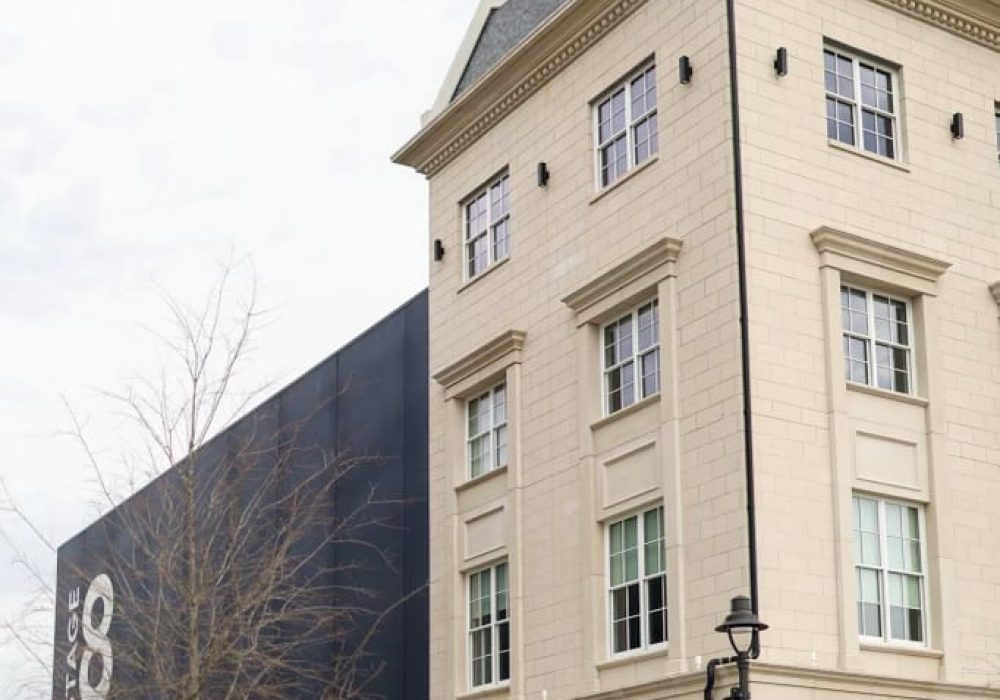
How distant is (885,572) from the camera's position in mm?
25641

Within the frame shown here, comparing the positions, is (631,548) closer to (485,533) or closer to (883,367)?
(485,533)

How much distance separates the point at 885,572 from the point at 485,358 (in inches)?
351

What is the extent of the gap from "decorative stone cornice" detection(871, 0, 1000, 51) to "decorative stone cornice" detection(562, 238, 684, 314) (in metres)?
5.44

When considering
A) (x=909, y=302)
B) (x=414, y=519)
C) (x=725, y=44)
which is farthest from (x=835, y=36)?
(x=414, y=519)

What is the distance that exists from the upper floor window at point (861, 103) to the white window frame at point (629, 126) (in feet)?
9.05

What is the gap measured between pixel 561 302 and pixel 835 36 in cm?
620

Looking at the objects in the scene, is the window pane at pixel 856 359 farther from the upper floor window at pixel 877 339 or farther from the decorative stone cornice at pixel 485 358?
the decorative stone cornice at pixel 485 358

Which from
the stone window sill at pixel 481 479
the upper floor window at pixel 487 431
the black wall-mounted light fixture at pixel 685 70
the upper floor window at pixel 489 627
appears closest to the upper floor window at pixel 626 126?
the black wall-mounted light fixture at pixel 685 70

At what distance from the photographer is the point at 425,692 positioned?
108 feet

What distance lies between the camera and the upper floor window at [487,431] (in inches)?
1237

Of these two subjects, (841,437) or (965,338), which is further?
(965,338)

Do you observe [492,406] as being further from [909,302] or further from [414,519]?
[909,302]

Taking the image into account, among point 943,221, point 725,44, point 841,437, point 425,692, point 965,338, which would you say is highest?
point 725,44

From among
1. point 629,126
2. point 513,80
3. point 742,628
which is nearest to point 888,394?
point 742,628
